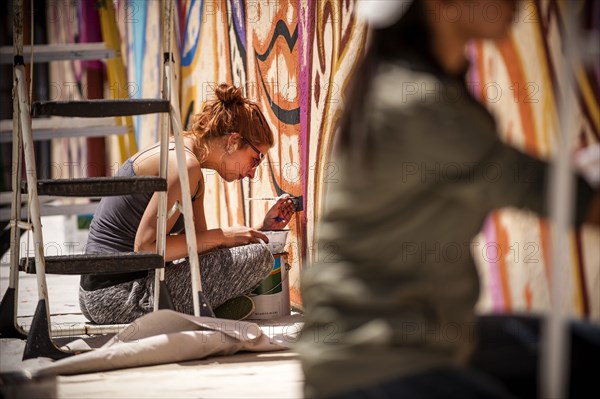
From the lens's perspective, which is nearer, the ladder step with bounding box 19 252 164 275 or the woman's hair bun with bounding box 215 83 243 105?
the ladder step with bounding box 19 252 164 275

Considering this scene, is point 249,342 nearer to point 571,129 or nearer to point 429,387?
point 429,387

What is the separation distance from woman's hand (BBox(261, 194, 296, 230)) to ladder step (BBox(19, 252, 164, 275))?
1.00 metres

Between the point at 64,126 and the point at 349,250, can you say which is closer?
the point at 349,250

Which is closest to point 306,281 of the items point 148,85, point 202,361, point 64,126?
point 202,361

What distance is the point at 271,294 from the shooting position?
4684 mm

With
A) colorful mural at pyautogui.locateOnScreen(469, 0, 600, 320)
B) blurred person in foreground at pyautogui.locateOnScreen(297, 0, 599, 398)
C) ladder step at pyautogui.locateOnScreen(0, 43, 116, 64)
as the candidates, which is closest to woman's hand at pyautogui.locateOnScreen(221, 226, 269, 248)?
colorful mural at pyautogui.locateOnScreen(469, 0, 600, 320)

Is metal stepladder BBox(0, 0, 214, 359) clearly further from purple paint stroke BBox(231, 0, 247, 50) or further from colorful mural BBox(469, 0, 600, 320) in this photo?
purple paint stroke BBox(231, 0, 247, 50)

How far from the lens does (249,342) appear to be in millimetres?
3670

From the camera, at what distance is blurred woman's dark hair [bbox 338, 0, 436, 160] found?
1.42 m

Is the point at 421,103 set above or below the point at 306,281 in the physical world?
above

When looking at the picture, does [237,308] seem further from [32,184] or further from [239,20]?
[239,20]

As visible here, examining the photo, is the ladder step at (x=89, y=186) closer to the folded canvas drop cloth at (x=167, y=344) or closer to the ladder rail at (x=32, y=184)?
the ladder rail at (x=32, y=184)

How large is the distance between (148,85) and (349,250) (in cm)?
809

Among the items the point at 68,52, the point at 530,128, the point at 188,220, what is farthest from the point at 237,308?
the point at 68,52
